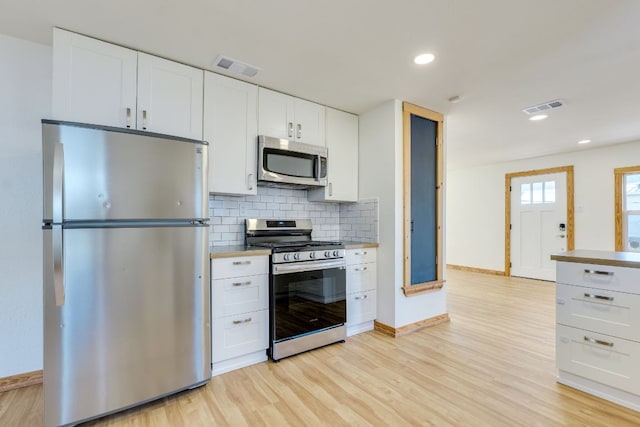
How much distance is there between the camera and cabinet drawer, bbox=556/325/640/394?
183cm

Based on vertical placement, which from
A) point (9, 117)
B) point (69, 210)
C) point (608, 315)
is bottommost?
point (608, 315)

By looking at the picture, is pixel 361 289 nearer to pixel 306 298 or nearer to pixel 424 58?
pixel 306 298

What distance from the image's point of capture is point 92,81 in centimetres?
200

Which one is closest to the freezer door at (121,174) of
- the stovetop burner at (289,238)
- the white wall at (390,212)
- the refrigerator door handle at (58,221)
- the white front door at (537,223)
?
the refrigerator door handle at (58,221)

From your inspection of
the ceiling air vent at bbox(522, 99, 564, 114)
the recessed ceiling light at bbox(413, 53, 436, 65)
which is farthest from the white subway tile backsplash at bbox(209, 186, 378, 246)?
the ceiling air vent at bbox(522, 99, 564, 114)

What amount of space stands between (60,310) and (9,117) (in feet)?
4.98

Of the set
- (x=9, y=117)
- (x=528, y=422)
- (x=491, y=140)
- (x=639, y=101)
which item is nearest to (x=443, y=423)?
(x=528, y=422)

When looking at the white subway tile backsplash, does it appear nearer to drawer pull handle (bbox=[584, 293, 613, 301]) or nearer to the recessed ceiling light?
the recessed ceiling light

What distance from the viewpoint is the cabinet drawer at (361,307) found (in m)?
3.02

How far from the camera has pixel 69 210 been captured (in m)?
1.61

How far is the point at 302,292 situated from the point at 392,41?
2049 millimetres

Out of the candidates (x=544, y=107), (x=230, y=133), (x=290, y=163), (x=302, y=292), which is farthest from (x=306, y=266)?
(x=544, y=107)

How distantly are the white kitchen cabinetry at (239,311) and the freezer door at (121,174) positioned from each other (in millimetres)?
526

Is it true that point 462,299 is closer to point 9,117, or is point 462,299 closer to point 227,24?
point 227,24
